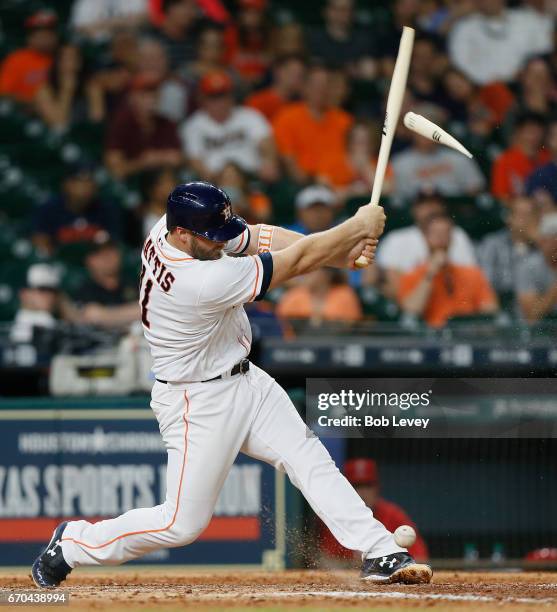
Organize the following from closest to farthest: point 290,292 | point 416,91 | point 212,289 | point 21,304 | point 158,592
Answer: point 212,289, point 158,592, point 290,292, point 21,304, point 416,91

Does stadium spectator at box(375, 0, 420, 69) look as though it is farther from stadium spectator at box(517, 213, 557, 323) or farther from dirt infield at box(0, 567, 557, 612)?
dirt infield at box(0, 567, 557, 612)

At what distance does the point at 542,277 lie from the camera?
7.24 metres

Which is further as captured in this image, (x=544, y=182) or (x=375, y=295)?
(x=375, y=295)

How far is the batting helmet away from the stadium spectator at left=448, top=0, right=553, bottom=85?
19.3 ft

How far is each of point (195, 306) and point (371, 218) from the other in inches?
30.5

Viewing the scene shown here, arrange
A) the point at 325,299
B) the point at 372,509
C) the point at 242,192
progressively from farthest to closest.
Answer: the point at 242,192, the point at 325,299, the point at 372,509

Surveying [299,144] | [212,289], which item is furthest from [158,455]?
[299,144]

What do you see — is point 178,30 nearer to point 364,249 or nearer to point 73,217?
point 73,217

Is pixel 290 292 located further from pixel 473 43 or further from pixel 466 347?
pixel 473 43

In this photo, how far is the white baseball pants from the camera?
16.7ft

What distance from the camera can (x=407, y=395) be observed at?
715 cm

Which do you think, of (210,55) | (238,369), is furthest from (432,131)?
(210,55)

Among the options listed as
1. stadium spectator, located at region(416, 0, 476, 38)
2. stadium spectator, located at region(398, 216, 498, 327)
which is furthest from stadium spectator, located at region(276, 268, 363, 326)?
stadium spectator, located at region(416, 0, 476, 38)

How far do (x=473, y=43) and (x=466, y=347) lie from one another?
168 inches
